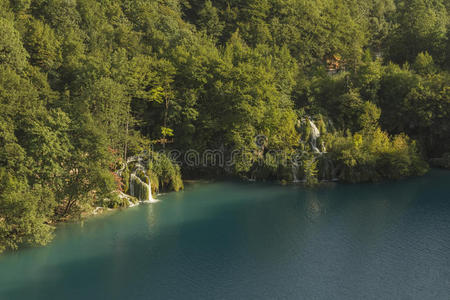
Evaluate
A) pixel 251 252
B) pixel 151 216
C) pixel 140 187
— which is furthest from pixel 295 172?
pixel 251 252

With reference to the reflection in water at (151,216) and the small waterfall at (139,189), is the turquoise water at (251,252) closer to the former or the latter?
the reflection in water at (151,216)

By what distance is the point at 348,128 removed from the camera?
59.9 m

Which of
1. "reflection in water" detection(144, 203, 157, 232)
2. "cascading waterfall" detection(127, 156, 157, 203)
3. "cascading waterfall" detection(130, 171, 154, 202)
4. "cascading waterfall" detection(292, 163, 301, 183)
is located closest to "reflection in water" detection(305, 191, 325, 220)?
"cascading waterfall" detection(292, 163, 301, 183)

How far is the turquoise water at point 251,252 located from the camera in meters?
29.3

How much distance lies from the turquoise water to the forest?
3063 mm

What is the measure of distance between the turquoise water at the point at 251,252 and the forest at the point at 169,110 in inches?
121

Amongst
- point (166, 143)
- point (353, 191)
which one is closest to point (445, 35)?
point (353, 191)

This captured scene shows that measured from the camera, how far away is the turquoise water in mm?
29281

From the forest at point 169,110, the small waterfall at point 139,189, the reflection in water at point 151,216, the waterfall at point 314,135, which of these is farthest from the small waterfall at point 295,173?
the small waterfall at point 139,189

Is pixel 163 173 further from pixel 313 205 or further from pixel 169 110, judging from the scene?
pixel 313 205

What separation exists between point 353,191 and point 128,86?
27184 mm

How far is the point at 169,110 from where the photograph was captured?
174 feet

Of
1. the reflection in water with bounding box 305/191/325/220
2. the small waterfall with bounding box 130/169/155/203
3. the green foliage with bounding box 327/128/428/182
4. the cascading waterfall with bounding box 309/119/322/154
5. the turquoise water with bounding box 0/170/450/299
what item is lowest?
the turquoise water with bounding box 0/170/450/299

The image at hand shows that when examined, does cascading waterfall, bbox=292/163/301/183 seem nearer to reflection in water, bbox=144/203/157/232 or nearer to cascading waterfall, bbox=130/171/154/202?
reflection in water, bbox=144/203/157/232
